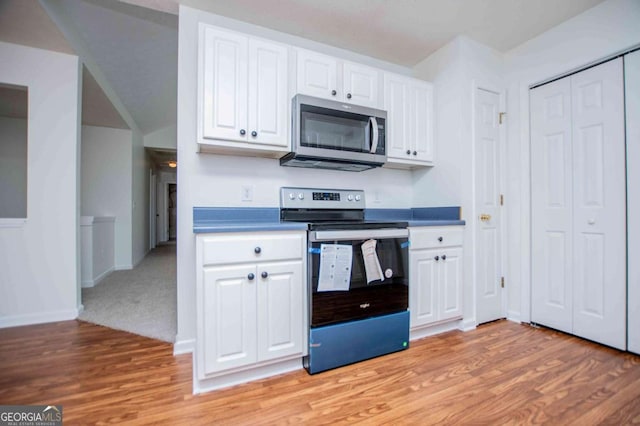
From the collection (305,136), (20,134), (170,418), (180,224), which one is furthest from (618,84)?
(20,134)

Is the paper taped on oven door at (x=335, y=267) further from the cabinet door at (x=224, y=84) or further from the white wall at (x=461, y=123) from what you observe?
the white wall at (x=461, y=123)

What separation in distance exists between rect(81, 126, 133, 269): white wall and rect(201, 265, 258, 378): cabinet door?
4205 mm

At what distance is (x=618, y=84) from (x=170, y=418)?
11.3ft

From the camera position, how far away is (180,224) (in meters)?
1.95

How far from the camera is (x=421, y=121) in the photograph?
2.53 meters

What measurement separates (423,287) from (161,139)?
5.88 metres

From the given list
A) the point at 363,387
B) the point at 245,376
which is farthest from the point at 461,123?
the point at 245,376

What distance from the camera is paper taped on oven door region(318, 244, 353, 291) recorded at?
5.65ft

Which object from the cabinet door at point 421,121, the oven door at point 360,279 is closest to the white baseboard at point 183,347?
the oven door at point 360,279

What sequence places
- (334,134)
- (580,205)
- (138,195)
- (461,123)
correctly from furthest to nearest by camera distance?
(138,195), (461,123), (580,205), (334,134)

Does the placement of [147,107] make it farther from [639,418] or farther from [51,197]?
→ [639,418]

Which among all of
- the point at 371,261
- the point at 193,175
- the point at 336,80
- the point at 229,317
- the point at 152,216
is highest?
the point at 336,80

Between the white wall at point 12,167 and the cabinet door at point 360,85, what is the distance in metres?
4.69

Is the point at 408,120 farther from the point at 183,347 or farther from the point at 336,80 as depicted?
the point at 183,347
